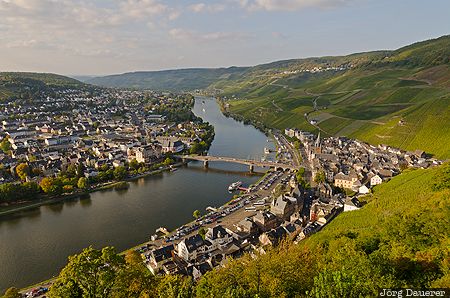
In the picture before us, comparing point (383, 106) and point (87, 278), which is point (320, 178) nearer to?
point (87, 278)

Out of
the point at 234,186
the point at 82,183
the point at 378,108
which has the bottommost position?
the point at 234,186

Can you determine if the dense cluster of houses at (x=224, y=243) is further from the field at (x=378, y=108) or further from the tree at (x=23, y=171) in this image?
the field at (x=378, y=108)

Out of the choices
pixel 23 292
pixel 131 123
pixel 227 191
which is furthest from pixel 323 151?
pixel 131 123

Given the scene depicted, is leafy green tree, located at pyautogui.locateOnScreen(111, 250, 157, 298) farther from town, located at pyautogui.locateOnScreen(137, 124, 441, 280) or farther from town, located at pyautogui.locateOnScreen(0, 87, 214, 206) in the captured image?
town, located at pyautogui.locateOnScreen(0, 87, 214, 206)

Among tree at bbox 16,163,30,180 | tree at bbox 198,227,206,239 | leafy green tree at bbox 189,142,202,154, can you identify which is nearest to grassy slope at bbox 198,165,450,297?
tree at bbox 198,227,206,239

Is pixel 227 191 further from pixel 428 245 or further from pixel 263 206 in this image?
pixel 428 245

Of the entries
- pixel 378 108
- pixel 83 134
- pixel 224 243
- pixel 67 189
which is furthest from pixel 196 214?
pixel 378 108

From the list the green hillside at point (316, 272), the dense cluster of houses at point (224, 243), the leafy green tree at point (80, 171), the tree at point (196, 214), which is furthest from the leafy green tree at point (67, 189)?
the green hillside at point (316, 272)
